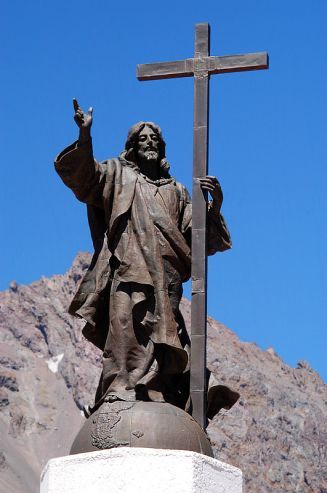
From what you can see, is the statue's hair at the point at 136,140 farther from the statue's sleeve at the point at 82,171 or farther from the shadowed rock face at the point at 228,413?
the shadowed rock face at the point at 228,413

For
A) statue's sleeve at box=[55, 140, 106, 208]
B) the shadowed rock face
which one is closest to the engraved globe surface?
statue's sleeve at box=[55, 140, 106, 208]

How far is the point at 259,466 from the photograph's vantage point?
164 metres

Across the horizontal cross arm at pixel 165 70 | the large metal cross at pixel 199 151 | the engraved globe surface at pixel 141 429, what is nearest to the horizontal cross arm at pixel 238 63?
the large metal cross at pixel 199 151

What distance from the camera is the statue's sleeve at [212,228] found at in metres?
12.3

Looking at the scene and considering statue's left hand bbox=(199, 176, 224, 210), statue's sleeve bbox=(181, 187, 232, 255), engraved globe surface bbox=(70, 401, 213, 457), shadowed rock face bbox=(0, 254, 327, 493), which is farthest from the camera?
shadowed rock face bbox=(0, 254, 327, 493)

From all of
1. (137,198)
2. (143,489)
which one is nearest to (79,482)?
(143,489)

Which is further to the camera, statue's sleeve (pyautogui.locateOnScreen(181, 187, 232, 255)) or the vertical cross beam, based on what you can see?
statue's sleeve (pyautogui.locateOnScreen(181, 187, 232, 255))

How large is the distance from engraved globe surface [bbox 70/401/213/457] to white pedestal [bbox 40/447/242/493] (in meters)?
0.15

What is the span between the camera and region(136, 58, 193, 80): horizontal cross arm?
40.9 ft

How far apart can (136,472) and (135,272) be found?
1.86 meters

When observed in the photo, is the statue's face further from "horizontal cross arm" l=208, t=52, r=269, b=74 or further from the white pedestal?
the white pedestal

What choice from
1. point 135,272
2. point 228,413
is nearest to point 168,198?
point 135,272

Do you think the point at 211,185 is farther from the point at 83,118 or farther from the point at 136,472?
the point at 136,472

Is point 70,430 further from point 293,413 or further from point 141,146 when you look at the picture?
point 141,146
